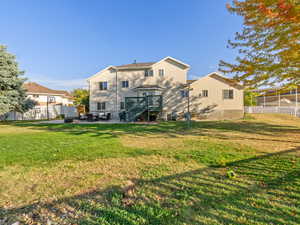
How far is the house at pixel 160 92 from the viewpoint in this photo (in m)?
17.3

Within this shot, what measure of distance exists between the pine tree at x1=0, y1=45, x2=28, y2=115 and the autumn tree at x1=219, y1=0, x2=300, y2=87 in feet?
69.3

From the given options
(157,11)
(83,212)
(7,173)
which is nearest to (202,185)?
(83,212)

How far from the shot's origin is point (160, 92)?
63.4 ft

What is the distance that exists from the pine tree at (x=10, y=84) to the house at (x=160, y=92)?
310 inches

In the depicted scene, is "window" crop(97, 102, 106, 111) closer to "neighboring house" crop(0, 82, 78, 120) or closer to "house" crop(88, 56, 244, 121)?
"house" crop(88, 56, 244, 121)

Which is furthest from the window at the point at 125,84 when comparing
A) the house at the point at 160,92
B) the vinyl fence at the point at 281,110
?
the vinyl fence at the point at 281,110

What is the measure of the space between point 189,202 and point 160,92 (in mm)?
17557

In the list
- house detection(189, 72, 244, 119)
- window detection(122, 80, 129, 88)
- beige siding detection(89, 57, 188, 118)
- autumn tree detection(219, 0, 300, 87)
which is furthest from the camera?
window detection(122, 80, 129, 88)

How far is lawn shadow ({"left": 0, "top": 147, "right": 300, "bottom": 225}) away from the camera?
6.26 feet

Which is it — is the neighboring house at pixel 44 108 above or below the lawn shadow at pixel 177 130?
above

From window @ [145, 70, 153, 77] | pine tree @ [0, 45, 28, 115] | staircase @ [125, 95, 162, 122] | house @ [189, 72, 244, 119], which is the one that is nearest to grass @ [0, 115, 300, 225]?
staircase @ [125, 95, 162, 122]

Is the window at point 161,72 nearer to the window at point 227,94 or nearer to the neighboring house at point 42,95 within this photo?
the window at point 227,94

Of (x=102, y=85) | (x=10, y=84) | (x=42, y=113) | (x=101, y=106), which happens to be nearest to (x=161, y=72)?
(x=102, y=85)

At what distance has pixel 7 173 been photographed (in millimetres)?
3416
